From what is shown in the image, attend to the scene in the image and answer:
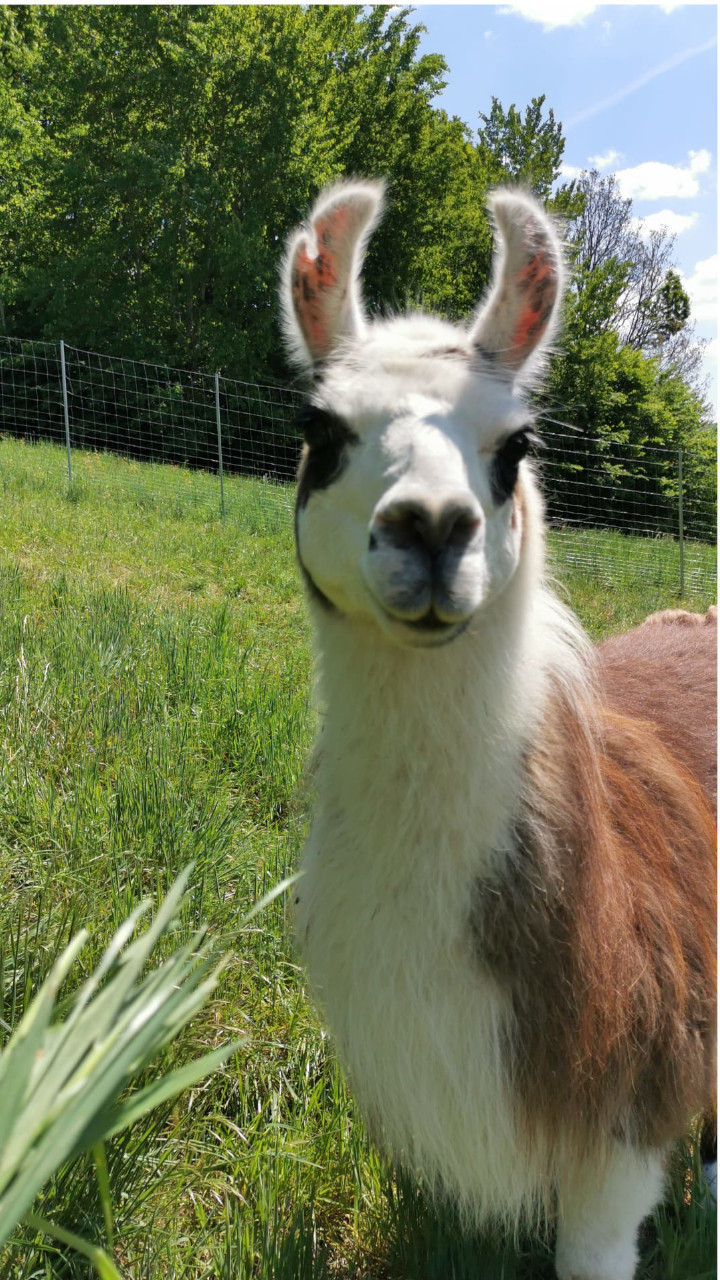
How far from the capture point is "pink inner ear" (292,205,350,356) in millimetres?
1836

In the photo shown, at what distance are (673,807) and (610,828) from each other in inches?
12.5

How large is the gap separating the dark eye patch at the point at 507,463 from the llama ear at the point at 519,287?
204mm

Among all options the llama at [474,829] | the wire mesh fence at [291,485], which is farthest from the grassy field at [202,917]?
the wire mesh fence at [291,485]

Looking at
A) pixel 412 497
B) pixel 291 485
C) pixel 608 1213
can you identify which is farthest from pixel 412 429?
pixel 291 485

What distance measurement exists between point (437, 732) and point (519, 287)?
3.07 ft

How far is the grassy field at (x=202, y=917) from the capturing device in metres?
1.88

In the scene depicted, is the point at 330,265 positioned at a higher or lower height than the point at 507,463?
higher

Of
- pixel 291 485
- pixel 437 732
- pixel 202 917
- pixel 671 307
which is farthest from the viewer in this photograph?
pixel 671 307

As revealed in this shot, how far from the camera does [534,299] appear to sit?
1804mm

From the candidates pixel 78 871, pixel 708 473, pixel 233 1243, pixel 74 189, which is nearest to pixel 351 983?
pixel 233 1243

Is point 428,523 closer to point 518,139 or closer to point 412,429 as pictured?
point 412,429

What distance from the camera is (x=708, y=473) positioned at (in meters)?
12.7

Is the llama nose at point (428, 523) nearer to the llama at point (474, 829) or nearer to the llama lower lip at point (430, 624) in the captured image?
the llama at point (474, 829)

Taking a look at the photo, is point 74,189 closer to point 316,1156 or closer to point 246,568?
point 246,568
